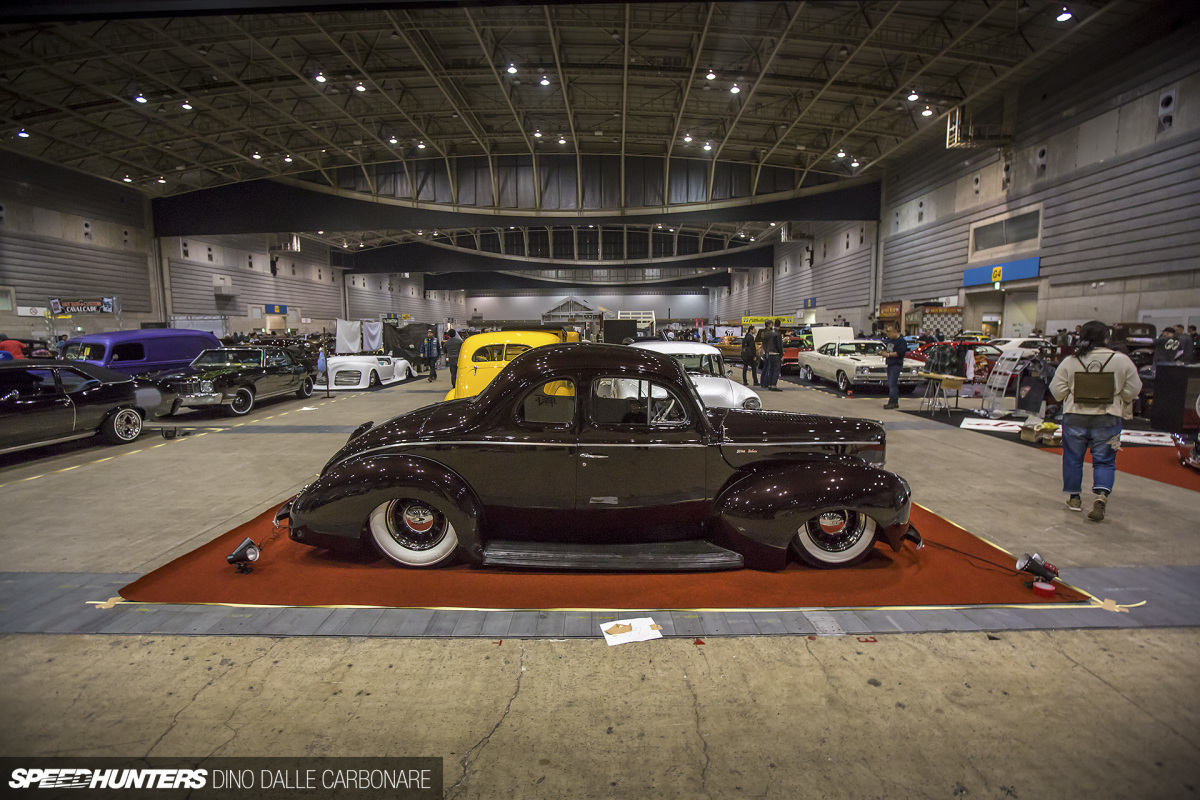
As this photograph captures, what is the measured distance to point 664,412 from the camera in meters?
3.83

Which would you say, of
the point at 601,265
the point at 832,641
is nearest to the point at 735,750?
the point at 832,641

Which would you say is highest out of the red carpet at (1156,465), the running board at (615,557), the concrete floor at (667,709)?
the running board at (615,557)

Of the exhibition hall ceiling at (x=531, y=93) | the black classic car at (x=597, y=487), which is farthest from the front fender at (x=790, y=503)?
the exhibition hall ceiling at (x=531, y=93)

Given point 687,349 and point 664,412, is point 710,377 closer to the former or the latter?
point 687,349

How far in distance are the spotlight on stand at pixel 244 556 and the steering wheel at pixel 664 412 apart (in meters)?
3.03

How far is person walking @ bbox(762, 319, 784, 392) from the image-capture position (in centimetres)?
1501

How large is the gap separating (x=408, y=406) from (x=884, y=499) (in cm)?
1128

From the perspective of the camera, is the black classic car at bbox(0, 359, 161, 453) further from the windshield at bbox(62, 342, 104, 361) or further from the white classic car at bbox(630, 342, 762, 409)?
the white classic car at bbox(630, 342, 762, 409)

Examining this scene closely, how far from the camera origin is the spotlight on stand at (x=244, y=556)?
3.77 metres

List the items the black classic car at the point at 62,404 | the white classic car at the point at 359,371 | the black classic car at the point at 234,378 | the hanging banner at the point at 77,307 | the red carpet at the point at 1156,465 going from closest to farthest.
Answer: the red carpet at the point at 1156,465 → the black classic car at the point at 62,404 → the black classic car at the point at 234,378 → the white classic car at the point at 359,371 → the hanging banner at the point at 77,307

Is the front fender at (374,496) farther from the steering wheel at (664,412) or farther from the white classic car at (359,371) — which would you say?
the white classic car at (359,371)

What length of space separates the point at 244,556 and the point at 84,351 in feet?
34.8

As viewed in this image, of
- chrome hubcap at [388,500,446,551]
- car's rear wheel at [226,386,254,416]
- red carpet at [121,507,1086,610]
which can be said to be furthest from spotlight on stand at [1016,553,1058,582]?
car's rear wheel at [226,386,254,416]

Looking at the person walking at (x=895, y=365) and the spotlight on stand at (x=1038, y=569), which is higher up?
the person walking at (x=895, y=365)
